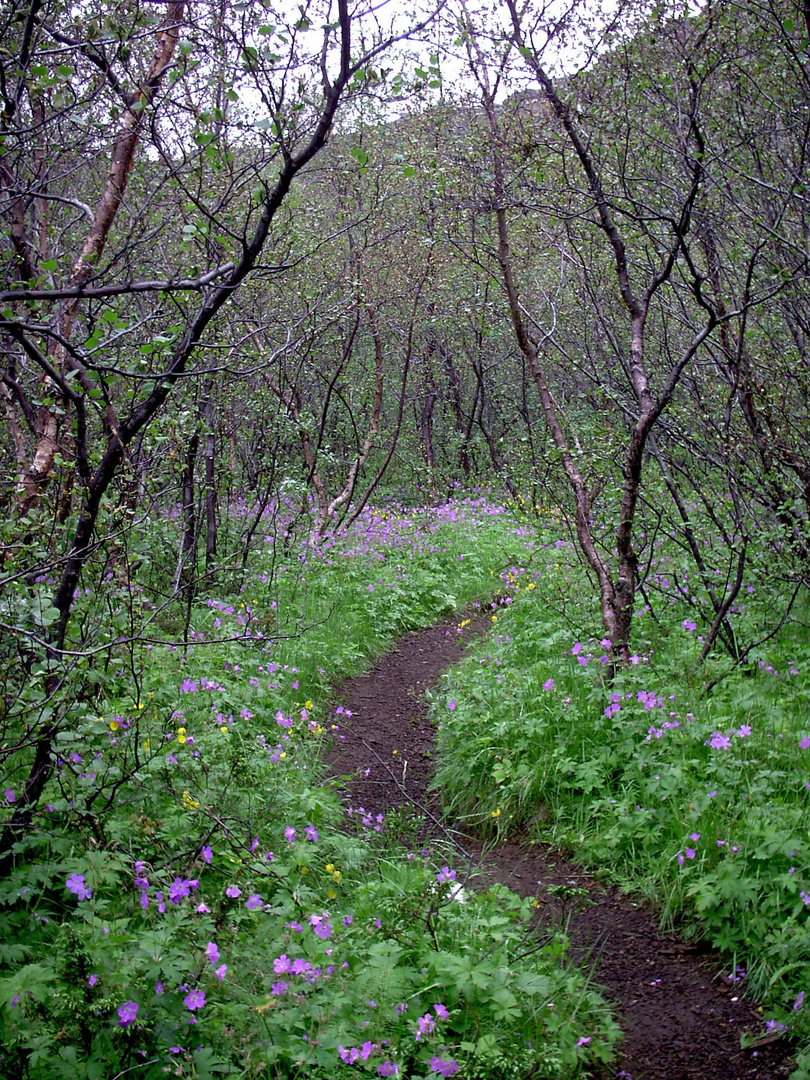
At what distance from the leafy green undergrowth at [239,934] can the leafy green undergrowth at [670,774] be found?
24.0 inches

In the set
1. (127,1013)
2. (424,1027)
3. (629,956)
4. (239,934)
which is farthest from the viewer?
(629,956)

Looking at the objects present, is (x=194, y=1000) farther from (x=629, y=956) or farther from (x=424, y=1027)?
(x=629, y=956)

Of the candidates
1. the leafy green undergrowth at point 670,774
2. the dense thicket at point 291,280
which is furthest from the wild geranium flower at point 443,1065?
the dense thicket at point 291,280

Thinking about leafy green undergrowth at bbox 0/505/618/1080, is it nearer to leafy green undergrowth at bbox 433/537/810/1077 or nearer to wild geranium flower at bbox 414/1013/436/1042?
wild geranium flower at bbox 414/1013/436/1042

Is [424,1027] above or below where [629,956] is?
above

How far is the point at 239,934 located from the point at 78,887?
0.61m

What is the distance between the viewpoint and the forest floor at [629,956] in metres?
2.81

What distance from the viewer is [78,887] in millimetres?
2641

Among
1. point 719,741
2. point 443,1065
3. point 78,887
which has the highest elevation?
point 78,887

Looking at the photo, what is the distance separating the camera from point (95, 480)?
308cm

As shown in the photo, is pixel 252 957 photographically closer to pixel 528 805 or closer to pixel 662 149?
pixel 528 805

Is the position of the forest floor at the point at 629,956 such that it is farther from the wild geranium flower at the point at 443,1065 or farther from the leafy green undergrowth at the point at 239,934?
the wild geranium flower at the point at 443,1065

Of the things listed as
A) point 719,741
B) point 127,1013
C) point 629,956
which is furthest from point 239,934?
point 719,741

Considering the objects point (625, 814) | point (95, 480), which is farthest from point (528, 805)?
point (95, 480)
